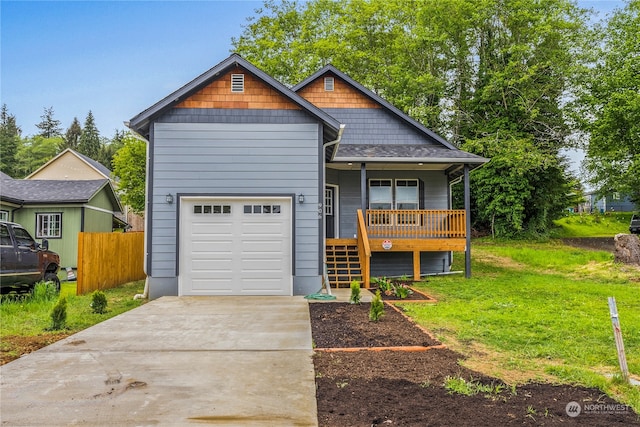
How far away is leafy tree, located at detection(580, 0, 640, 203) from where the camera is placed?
19.2 metres

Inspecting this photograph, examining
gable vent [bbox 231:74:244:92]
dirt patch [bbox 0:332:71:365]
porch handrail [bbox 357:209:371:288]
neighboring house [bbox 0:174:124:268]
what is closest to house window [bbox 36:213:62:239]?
neighboring house [bbox 0:174:124:268]

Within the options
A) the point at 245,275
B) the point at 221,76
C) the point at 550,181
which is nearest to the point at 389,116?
the point at 221,76

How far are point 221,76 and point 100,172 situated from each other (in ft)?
87.7

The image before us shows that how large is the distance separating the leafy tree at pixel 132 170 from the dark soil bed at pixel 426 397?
24.5m

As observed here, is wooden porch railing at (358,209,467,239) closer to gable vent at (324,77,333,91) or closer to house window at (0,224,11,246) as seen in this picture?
gable vent at (324,77,333,91)

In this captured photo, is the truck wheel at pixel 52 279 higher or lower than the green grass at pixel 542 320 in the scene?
higher

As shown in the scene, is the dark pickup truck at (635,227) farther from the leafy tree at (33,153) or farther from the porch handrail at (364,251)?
Result: the leafy tree at (33,153)

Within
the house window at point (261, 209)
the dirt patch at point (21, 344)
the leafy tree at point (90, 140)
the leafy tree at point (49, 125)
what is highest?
the leafy tree at point (49, 125)

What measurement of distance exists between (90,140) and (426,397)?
6239 cm

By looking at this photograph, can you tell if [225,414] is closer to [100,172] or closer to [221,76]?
[221,76]

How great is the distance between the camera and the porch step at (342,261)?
1156 centimetres

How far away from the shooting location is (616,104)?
19297mm

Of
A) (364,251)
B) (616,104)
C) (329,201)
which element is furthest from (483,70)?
(364,251)

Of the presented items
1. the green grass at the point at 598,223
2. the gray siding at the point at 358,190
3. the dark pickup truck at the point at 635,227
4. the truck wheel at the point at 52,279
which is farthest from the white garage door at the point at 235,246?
the dark pickup truck at the point at 635,227
